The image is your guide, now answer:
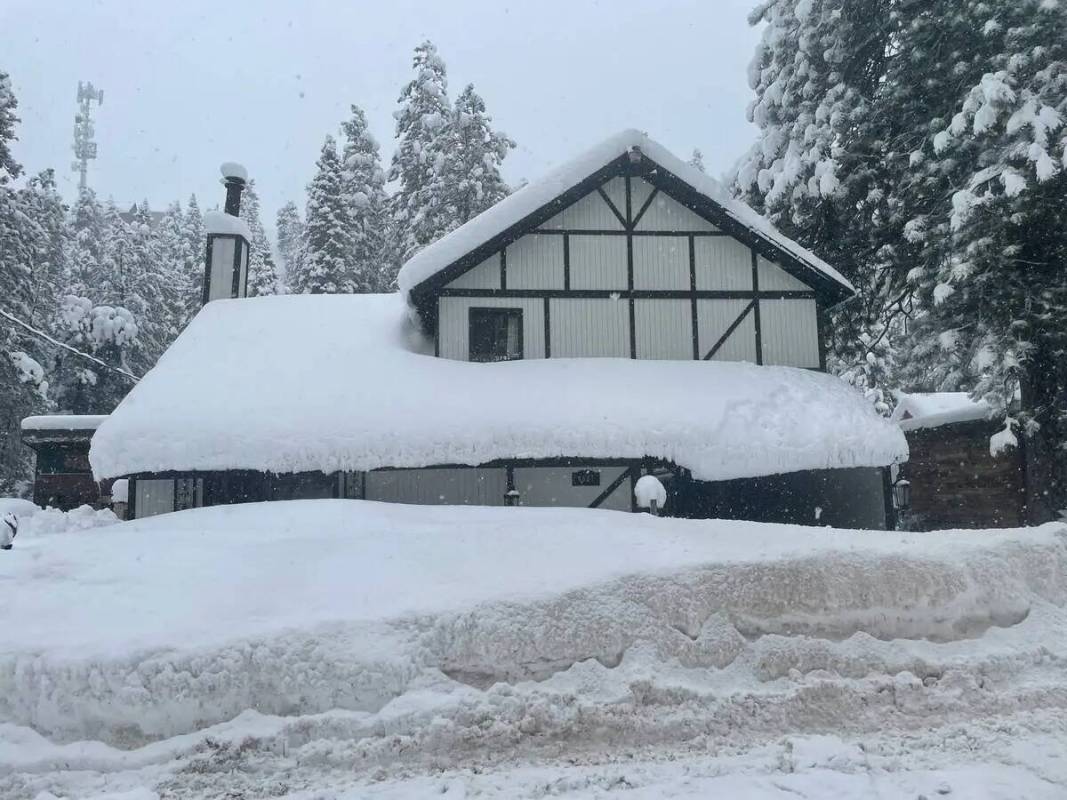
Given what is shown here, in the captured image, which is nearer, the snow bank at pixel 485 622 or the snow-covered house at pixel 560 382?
the snow bank at pixel 485 622

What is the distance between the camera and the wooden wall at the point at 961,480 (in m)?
17.4

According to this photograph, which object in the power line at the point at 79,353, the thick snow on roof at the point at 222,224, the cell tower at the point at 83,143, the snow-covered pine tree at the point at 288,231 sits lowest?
the power line at the point at 79,353

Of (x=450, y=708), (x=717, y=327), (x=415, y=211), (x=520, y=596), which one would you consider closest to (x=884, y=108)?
(x=717, y=327)

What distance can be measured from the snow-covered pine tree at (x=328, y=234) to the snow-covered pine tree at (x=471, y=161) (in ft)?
20.0

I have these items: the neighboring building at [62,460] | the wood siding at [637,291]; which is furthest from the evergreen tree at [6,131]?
the wood siding at [637,291]

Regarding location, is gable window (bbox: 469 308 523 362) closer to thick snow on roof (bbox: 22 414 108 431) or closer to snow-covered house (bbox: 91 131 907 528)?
snow-covered house (bbox: 91 131 907 528)

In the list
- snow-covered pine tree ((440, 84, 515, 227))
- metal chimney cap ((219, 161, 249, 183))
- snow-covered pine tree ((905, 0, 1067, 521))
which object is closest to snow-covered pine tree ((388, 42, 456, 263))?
snow-covered pine tree ((440, 84, 515, 227))

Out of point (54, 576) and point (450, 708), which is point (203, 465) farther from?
point (450, 708)

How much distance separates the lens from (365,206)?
115 ft

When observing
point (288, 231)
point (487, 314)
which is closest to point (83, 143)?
point (288, 231)

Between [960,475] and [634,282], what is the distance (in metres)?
9.84

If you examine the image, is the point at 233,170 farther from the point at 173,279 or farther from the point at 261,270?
the point at 173,279

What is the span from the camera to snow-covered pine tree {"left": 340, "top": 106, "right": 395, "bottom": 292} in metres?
34.3

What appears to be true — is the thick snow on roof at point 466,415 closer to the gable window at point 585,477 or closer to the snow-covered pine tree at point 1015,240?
the gable window at point 585,477
